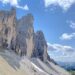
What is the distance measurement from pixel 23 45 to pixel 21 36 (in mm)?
4765

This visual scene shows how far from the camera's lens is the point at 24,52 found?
151375 mm

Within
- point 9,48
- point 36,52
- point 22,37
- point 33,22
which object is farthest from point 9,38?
point 36,52

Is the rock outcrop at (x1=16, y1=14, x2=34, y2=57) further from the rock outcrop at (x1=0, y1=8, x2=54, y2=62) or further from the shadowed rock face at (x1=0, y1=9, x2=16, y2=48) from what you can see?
the shadowed rock face at (x1=0, y1=9, x2=16, y2=48)

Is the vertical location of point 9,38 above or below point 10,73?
above

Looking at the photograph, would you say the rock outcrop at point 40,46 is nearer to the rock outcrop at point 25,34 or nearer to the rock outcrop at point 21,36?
the rock outcrop at point 21,36

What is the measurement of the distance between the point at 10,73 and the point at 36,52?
86096 millimetres

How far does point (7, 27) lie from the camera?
133m

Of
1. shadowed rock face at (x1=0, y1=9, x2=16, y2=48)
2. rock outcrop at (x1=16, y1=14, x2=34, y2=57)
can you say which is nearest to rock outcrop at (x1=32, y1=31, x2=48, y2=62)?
rock outcrop at (x1=16, y1=14, x2=34, y2=57)

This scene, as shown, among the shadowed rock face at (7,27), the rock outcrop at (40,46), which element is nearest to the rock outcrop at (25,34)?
the shadowed rock face at (7,27)

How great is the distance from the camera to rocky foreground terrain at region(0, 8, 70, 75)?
116975 mm

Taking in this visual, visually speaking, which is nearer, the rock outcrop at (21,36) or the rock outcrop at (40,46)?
the rock outcrop at (21,36)

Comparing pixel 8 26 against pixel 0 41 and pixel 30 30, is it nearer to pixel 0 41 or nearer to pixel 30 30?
pixel 0 41

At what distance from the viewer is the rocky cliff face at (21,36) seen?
131000 millimetres

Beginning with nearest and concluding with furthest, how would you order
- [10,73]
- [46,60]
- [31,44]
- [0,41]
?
1. [10,73]
2. [0,41]
3. [31,44]
4. [46,60]
